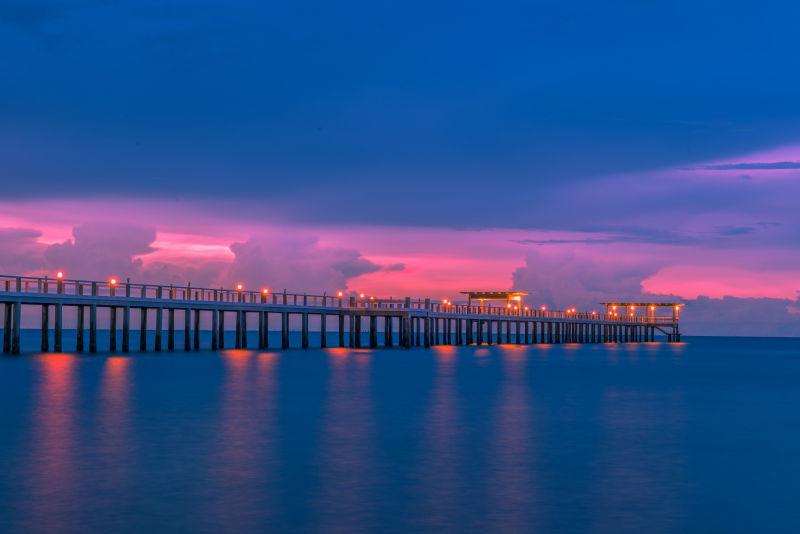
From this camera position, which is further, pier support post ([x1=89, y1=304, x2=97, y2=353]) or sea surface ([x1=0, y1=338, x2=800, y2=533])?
pier support post ([x1=89, y1=304, x2=97, y2=353])

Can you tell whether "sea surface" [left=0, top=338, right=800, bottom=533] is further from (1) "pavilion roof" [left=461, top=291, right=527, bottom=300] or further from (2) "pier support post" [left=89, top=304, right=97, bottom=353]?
(1) "pavilion roof" [left=461, top=291, right=527, bottom=300]

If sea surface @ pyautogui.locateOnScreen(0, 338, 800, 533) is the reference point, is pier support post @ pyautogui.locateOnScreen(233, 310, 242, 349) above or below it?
above

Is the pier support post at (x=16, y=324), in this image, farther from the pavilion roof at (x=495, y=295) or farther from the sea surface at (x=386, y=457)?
the pavilion roof at (x=495, y=295)

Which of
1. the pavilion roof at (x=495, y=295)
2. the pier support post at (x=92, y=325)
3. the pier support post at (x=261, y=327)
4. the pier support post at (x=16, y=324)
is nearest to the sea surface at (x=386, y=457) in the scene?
the pier support post at (x=16, y=324)

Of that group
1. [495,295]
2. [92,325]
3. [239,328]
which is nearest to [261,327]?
[239,328]

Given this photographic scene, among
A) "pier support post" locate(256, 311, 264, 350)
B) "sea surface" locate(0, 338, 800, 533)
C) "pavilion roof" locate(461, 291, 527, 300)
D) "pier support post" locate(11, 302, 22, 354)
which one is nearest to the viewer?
"sea surface" locate(0, 338, 800, 533)

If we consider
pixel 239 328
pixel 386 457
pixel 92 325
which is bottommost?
pixel 386 457

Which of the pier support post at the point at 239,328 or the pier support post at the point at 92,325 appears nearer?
the pier support post at the point at 92,325

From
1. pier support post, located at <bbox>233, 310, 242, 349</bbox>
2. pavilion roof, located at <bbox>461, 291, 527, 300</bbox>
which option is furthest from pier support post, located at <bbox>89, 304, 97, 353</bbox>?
pavilion roof, located at <bbox>461, 291, 527, 300</bbox>

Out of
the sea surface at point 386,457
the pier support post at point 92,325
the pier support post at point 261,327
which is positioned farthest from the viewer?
the pier support post at point 261,327

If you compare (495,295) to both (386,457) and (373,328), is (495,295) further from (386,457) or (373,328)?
(386,457)

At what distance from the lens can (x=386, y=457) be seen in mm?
20719

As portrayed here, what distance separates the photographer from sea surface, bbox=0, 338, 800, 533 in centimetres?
1477

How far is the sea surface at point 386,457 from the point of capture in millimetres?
14766
